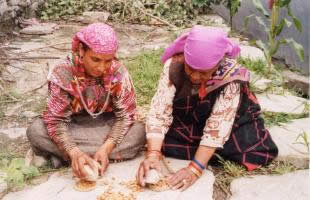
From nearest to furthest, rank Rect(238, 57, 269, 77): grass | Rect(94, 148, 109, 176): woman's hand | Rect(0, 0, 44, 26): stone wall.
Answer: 1. Rect(94, 148, 109, 176): woman's hand
2. Rect(238, 57, 269, 77): grass
3. Rect(0, 0, 44, 26): stone wall

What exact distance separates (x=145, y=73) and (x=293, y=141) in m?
1.74

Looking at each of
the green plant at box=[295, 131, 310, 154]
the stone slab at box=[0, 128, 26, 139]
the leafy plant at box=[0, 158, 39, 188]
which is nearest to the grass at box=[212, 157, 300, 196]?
the green plant at box=[295, 131, 310, 154]

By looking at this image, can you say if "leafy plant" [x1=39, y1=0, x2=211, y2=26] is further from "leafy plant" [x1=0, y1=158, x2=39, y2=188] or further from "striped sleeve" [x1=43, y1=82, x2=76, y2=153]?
"leafy plant" [x1=0, y1=158, x2=39, y2=188]

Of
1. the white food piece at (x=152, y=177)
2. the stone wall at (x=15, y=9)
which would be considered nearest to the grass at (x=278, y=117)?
the white food piece at (x=152, y=177)

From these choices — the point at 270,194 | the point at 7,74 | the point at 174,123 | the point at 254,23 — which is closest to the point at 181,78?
the point at 174,123

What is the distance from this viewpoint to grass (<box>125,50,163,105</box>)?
4.17 m

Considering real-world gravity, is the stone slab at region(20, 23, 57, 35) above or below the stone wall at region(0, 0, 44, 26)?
below

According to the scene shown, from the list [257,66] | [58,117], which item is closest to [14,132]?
[58,117]

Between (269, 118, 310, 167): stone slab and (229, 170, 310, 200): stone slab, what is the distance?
151 mm

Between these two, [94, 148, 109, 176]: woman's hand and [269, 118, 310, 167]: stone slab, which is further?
[269, 118, 310, 167]: stone slab

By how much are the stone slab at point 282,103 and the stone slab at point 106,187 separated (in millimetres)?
1164

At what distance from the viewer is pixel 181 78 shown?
2850 millimetres

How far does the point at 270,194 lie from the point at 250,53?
2.78 meters

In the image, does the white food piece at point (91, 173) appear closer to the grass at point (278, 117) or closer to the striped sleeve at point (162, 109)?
the striped sleeve at point (162, 109)
